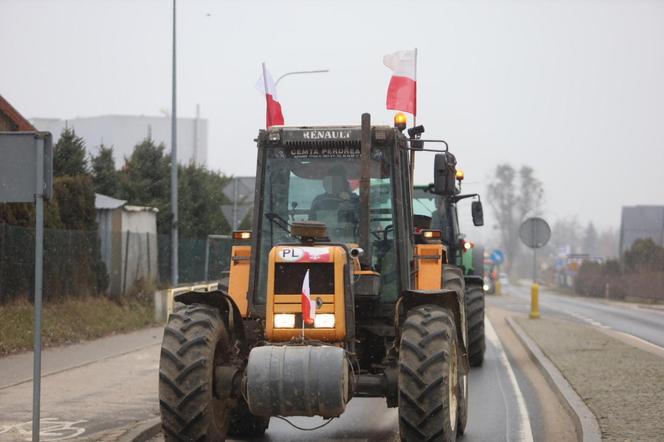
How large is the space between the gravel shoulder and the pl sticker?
3.15 m

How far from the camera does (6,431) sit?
967cm

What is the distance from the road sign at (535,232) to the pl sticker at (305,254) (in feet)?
66.1

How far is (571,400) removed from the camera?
460 inches

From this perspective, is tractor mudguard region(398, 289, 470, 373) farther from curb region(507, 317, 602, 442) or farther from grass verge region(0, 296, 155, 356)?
grass verge region(0, 296, 155, 356)

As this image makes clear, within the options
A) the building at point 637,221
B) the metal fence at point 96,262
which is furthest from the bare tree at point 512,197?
the metal fence at point 96,262

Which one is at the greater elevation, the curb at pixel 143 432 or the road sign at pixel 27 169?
the road sign at pixel 27 169

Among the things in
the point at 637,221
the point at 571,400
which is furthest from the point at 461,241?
the point at 637,221

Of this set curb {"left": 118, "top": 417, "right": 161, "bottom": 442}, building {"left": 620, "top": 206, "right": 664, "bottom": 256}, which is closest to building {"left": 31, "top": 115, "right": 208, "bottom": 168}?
building {"left": 620, "top": 206, "right": 664, "bottom": 256}

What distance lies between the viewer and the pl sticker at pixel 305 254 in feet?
27.0

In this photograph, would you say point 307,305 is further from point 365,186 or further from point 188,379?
point 365,186

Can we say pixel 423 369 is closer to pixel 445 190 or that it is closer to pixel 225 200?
pixel 445 190

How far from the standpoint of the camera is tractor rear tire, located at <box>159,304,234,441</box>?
7.94 m

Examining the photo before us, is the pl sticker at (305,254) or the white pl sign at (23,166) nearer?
the pl sticker at (305,254)

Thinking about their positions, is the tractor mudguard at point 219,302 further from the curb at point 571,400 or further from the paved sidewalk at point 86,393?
the curb at point 571,400
